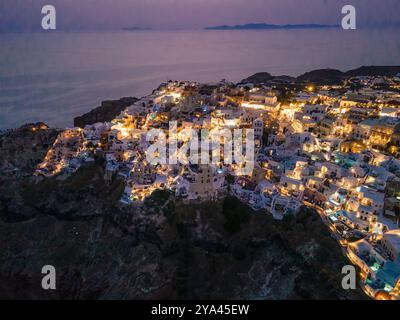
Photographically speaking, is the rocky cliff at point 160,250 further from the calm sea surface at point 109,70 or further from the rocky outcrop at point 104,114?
the calm sea surface at point 109,70

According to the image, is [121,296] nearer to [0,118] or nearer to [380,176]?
[380,176]

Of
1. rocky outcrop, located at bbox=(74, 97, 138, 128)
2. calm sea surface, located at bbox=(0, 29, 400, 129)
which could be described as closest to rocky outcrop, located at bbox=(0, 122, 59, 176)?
rocky outcrop, located at bbox=(74, 97, 138, 128)

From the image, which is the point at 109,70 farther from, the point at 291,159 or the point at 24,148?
the point at 291,159

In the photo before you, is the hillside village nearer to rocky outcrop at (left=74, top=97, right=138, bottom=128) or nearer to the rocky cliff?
the rocky cliff

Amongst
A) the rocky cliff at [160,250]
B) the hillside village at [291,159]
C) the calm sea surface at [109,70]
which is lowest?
the rocky cliff at [160,250]

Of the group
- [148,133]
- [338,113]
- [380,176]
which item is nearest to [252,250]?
[380,176]

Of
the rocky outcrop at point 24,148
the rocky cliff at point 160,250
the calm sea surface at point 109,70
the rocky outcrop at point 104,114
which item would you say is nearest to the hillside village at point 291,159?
the rocky cliff at point 160,250
